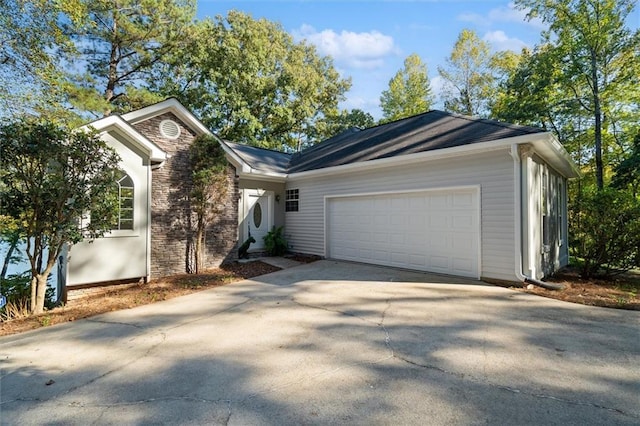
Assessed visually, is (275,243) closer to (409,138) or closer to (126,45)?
(409,138)

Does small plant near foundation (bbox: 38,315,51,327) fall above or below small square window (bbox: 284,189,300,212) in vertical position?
below

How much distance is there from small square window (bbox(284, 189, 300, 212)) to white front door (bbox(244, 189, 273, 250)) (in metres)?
0.63

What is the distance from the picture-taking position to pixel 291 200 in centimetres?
1121

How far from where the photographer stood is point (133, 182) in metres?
6.79

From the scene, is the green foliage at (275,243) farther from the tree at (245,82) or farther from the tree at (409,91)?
the tree at (409,91)

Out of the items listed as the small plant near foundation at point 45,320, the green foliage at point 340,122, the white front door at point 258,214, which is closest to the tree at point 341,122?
the green foliage at point 340,122

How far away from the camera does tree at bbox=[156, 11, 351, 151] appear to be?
1848 cm

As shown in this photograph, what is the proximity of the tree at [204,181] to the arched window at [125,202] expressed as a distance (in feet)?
4.90

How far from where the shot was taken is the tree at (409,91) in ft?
74.7

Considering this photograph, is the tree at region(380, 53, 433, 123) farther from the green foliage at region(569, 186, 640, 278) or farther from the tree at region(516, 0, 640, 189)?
the green foliage at region(569, 186, 640, 278)

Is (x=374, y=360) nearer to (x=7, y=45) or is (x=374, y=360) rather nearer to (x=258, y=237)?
(x=258, y=237)

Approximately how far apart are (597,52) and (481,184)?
1173cm

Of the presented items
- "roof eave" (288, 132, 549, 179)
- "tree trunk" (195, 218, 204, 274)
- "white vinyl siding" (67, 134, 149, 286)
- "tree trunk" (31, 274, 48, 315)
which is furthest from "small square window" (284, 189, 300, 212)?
"tree trunk" (31, 274, 48, 315)

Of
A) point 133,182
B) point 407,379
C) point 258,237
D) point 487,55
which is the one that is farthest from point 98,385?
point 487,55
